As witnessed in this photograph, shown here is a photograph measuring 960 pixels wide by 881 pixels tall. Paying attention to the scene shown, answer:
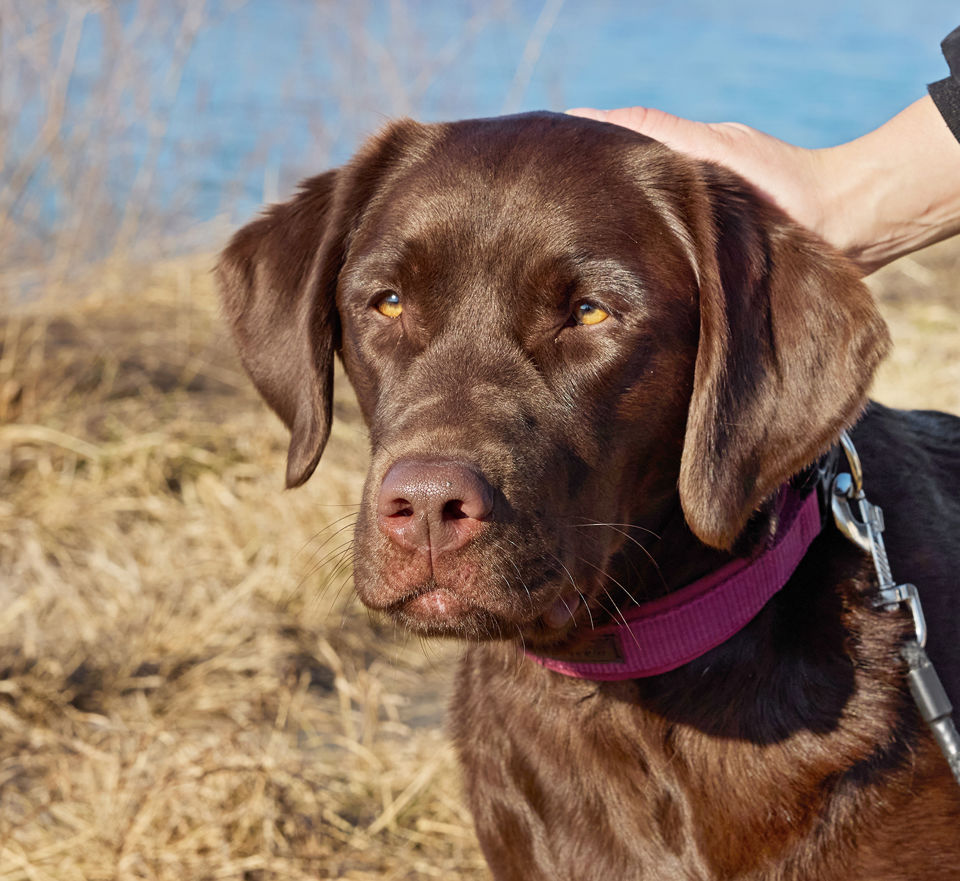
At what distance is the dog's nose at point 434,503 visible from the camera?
6.47 feet

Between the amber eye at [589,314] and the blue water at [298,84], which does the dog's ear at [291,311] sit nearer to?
the blue water at [298,84]

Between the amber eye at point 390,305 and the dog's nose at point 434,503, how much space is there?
537mm

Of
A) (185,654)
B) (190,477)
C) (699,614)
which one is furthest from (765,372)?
(190,477)

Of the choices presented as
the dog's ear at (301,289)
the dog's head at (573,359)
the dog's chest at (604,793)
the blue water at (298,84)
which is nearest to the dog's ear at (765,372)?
the dog's head at (573,359)

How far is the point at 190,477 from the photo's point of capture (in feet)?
16.8

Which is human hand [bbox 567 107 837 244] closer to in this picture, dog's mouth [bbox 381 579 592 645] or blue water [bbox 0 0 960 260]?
blue water [bbox 0 0 960 260]

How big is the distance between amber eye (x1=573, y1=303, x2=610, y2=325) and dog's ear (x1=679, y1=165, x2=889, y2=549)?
0.20 metres

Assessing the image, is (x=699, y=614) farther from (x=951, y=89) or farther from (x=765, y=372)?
(x=951, y=89)

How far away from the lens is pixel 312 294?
2.68 metres

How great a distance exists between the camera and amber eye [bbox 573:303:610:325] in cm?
230

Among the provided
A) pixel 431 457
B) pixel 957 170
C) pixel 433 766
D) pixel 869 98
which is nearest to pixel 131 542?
pixel 433 766

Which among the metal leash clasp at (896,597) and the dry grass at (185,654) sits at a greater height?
the metal leash clasp at (896,597)

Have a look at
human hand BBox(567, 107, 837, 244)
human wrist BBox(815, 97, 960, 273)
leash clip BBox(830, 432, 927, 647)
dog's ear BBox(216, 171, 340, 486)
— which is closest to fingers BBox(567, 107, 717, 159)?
human hand BBox(567, 107, 837, 244)

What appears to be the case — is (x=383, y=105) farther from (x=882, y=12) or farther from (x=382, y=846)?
(x=882, y=12)
